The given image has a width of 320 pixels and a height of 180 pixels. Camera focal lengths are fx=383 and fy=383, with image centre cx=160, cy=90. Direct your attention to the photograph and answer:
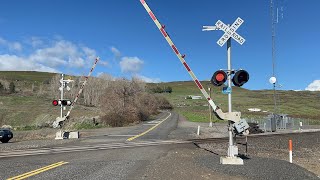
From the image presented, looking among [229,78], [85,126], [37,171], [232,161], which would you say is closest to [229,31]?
[229,78]

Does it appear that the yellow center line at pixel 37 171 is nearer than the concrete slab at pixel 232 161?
Yes

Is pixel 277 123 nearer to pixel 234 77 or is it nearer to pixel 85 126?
pixel 85 126

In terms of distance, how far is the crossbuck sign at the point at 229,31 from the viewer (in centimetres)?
1375

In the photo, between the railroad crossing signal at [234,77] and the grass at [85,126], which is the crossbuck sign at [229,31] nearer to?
the railroad crossing signal at [234,77]

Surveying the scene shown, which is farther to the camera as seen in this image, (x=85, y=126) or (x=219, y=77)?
(x=85, y=126)

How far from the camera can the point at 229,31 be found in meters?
13.9

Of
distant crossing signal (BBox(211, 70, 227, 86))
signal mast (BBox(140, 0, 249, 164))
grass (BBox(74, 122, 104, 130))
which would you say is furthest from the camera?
grass (BBox(74, 122, 104, 130))

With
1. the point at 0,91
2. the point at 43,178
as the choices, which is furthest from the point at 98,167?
the point at 0,91

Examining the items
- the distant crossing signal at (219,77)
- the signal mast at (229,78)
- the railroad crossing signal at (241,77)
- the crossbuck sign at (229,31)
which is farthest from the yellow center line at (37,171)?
the crossbuck sign at (229,31)

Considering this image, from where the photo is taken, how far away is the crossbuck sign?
13.7 meters

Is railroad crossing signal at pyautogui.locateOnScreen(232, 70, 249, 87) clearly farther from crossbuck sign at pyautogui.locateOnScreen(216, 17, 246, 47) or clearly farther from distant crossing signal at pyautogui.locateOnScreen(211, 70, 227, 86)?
crossbuck sign at pyautogui.locateOnScreen(216, 17, 246, 47)

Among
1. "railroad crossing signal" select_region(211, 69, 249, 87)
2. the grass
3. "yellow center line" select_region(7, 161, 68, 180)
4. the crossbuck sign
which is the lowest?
"yellow center line" select_region(7, 161, 68, 180)

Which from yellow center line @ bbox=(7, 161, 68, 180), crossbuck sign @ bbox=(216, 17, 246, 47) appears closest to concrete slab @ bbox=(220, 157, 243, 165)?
crossbuck sign @ bbox=(216, 17, 246, 47)

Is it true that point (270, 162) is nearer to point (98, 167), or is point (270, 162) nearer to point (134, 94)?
point (98, 167)
